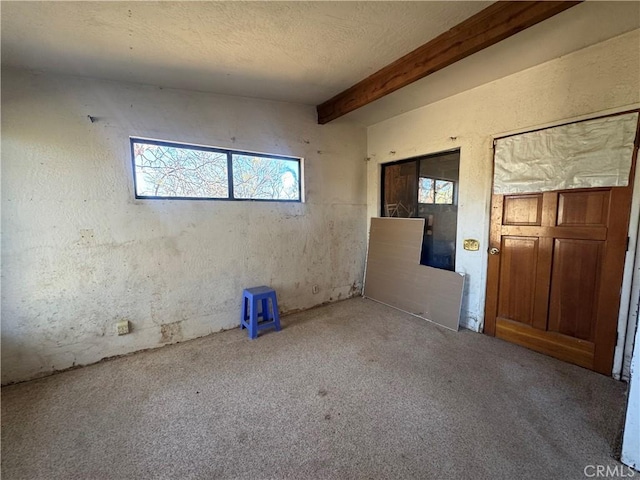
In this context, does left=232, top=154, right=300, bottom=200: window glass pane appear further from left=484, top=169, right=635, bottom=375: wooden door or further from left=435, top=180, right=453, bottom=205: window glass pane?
left=484, top=169, right=635, bottom=375: wooden door

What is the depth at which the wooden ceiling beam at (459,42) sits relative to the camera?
1.57m

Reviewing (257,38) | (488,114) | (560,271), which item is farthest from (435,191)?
(257,38)

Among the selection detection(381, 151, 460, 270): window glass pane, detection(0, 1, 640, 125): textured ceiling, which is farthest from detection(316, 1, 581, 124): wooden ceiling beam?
detection(381, 151, 460, 270): window glass pane

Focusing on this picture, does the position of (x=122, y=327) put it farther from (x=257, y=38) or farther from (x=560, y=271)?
(x=560, y=271)

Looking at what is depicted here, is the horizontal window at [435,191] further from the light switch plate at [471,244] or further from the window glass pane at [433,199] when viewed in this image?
the light switch plate at [471,244]

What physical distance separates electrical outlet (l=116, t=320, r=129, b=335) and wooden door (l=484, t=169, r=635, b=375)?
362 centimetres

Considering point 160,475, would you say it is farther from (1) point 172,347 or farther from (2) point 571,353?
(2) point 571,353

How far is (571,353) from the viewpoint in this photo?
224cm

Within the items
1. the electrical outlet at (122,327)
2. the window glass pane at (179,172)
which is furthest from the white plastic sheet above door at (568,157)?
the electrical outlet at (122,327)

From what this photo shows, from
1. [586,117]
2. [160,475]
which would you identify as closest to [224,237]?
[160,475]

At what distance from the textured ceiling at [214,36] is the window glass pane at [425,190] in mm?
1504

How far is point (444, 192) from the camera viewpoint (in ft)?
10.3

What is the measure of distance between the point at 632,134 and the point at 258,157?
10.7 ft

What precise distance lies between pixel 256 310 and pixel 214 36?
93.9 inches
